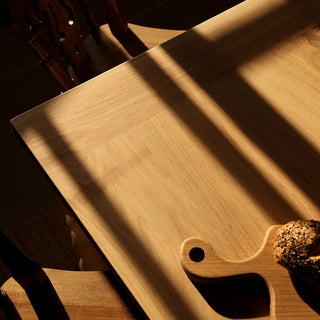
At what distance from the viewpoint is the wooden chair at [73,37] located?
1.02 meters

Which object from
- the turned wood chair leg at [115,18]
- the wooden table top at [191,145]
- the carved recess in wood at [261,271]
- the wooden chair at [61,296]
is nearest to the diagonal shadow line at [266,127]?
the wooden table top at [191,145]

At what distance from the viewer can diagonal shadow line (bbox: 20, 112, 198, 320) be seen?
0.61 meters

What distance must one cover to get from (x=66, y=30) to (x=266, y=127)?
1.92 feet

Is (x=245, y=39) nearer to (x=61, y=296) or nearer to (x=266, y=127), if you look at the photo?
(x=266, y=127)

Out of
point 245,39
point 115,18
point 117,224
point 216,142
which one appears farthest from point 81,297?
point 115,18

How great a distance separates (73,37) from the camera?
116 centimetres

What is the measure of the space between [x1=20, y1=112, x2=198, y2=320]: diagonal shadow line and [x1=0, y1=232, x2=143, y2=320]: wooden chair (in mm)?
197

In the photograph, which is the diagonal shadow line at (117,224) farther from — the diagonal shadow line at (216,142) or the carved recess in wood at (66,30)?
the carved recess in wood at (66,30)

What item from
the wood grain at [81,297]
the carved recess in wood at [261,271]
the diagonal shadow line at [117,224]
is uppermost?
the diagonal shadow line at [117,224]

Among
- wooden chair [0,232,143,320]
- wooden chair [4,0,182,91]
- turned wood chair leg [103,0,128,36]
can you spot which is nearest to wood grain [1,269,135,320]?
wooden chair [0,232,143,320]

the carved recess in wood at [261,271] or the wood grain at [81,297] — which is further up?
the carved recess in wood at [261,271]

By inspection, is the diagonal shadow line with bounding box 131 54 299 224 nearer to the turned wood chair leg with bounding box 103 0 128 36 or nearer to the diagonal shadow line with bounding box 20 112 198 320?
the diagonal shadow line with bounding box 20 112 198 320

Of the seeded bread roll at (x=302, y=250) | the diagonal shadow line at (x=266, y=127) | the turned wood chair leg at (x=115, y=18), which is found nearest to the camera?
the seeded bread roll at (x=302, y=250)

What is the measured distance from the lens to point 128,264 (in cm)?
63
